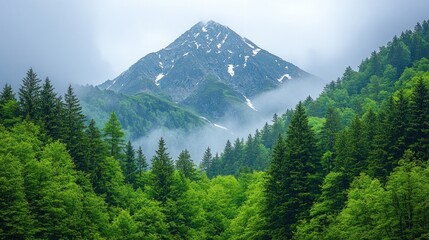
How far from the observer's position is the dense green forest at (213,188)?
46.9 meters

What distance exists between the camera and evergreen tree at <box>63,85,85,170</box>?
2717 inches

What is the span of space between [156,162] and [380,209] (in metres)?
38.6

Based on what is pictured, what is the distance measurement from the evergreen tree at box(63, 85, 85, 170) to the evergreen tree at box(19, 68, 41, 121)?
14.3ft

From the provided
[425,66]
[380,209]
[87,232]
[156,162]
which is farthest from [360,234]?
[425,66]

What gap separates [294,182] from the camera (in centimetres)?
6109

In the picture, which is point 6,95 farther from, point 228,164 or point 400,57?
point 400,57

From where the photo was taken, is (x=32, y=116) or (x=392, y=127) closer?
(x=392, y=127)

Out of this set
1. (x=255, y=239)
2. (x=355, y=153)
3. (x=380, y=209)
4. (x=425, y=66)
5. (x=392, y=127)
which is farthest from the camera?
(x=425, y=66)

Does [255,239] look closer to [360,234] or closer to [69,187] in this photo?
[360,234]

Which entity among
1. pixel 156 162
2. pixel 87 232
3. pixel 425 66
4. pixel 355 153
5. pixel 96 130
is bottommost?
pixel 87 232

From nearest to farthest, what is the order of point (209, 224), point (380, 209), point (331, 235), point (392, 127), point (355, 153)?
1. point (380, 209)
2. point (331, 235)
3. point (392, 127)
4. point (355, 153)
5. point (209, 224)

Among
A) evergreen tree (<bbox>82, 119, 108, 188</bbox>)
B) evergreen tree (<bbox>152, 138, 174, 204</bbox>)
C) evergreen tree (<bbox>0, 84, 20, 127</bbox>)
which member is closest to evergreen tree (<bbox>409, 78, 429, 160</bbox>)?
evergreen tree (<bbox>152, 138, 174, 204</bbox>)

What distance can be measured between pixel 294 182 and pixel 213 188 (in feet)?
88.6

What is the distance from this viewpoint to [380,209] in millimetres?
45156
